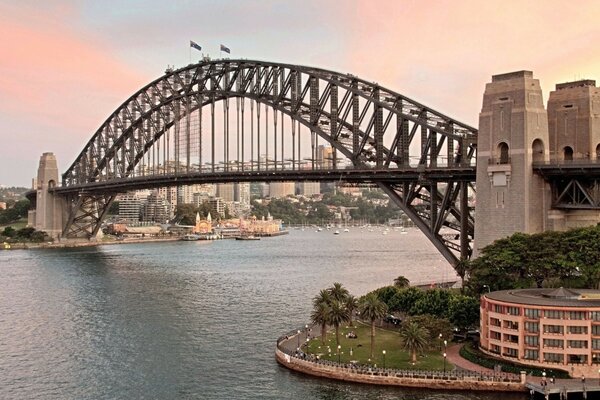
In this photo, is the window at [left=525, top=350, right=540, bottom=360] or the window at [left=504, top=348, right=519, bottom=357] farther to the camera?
the window at [left=504, top=348, right=519, bottom=357]

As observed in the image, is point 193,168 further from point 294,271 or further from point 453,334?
point 453,334

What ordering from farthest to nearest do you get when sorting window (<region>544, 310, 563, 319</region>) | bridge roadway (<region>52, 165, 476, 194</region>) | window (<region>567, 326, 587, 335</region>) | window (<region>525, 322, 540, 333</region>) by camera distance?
bridge roadway (<region>52, 165, 476, 194</region>)
window (<region>525, 322, 540, 333</region>)
window (<region>544, 310, 563, 319</region>)
window (<region>567, 326, 587, 335</region>)

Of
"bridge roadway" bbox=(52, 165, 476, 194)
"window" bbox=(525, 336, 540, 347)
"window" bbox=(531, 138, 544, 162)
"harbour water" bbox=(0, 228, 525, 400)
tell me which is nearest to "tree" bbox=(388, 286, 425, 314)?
"harbour water" bbox=(0, 228, 525, 400)

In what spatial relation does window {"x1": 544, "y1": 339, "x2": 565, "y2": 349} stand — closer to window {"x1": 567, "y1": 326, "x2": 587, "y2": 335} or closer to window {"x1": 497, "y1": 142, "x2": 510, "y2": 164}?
window {"x1": 567, "y1": 326, "x2": 587, "y2": 335}

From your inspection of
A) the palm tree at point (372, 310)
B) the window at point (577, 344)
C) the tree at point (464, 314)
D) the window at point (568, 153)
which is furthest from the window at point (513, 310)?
the window at point (568, 153)

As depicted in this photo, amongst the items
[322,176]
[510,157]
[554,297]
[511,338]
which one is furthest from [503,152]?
[322,176]

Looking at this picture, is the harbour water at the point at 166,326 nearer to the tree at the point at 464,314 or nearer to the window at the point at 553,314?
the window at the point at 553,314

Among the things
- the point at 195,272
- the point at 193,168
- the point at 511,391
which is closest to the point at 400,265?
the point at 195,272

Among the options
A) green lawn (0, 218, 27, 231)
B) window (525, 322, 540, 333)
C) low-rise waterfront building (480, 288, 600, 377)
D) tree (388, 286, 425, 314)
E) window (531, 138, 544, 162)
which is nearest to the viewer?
low-rise waterfront building (480, 288, 600, 377)
